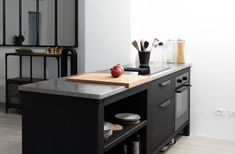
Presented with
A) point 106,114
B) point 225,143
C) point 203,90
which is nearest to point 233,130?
point 225,143

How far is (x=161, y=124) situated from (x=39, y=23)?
8.78ft

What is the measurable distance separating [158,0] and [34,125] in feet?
7.71

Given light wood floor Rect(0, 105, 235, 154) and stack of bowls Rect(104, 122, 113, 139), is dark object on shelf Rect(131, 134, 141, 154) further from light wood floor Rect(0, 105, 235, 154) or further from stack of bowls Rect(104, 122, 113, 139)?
light wood floor Rect(0, 105, 235, 154)

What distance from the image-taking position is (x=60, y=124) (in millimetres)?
2107

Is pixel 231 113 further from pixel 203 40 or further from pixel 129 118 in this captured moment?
pixel 129 118

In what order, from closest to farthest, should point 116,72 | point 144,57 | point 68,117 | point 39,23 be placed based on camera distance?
point 68,117 → point 116,72 → point 144,57 → point 39,23

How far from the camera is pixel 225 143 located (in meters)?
3.73

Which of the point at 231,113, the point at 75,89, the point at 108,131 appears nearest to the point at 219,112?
the point at 231,113

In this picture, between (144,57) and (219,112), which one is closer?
(144,57)

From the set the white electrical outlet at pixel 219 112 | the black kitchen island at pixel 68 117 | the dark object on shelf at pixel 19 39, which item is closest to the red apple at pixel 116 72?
the black kitchen island at pixel 68 117

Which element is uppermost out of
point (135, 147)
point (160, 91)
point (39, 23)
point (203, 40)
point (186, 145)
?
point (39, 23)

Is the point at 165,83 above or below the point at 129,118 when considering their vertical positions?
above

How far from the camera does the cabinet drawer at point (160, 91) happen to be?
9.25ft

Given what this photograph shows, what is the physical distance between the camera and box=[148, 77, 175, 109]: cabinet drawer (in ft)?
9.25
